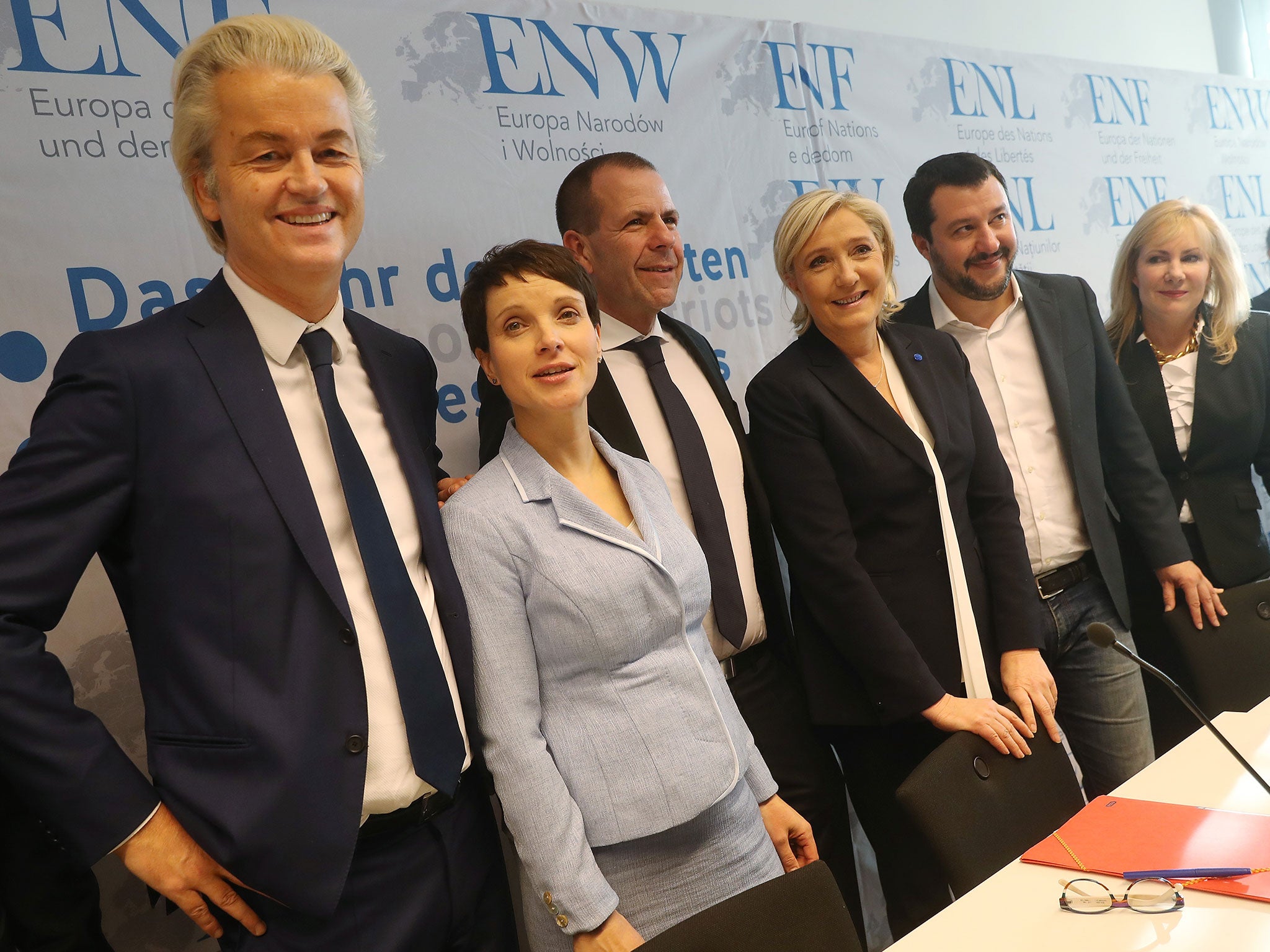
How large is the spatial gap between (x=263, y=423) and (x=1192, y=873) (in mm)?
1488

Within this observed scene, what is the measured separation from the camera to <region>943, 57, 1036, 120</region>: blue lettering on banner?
381 cm

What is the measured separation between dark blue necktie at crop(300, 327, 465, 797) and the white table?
728mm

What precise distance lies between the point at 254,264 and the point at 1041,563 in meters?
2.07

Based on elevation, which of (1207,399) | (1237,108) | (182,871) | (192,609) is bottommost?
(182,871)

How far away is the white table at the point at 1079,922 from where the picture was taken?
1262 mm

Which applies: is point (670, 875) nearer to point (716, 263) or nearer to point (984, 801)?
point (984, 801)

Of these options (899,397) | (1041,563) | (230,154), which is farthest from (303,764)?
(1041,563)

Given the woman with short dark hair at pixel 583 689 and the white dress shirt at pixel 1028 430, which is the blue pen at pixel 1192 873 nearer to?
the woman with short dark hair at pixel 583 689

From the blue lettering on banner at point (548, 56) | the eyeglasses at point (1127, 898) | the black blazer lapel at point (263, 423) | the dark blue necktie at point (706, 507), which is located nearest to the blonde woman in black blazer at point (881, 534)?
the dark blue necktie at point (706, 507)

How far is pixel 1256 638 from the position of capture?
2.33 m

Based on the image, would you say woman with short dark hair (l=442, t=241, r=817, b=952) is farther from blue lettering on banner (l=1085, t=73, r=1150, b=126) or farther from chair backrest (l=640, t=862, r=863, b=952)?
blue lettering on banner (l=1085, t=73, r=1150, b=126)

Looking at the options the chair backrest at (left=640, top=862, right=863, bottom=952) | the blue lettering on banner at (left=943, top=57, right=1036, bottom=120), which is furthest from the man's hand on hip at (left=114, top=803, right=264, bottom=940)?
the blue lettering on banner at (left=943, top=57, right=1036, bottom=120)

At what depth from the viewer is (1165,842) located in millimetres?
1498

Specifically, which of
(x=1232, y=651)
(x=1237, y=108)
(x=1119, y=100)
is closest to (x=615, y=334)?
(x=1232, y=651)
